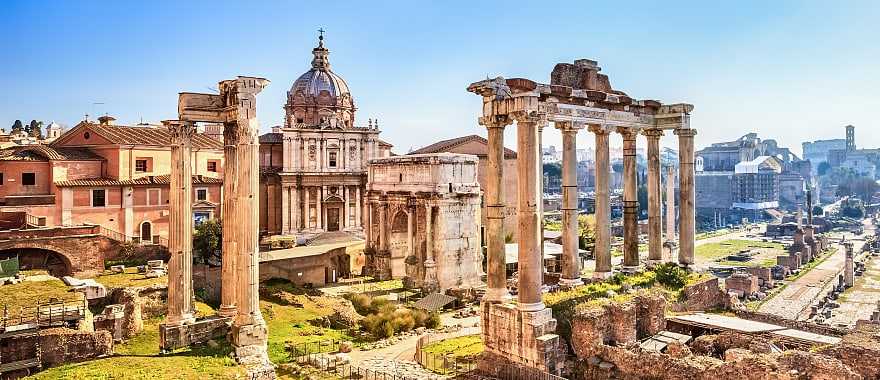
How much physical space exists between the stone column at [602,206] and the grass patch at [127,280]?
1668 cm

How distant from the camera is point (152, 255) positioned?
103 ft

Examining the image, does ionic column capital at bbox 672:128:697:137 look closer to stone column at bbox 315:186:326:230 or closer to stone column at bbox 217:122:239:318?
stone column at bbox 217:122:239:318

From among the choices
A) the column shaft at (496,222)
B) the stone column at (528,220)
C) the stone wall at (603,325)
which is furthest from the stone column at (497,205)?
the stone wall at (603,325)

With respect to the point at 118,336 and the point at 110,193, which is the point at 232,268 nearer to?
the point at 118,336

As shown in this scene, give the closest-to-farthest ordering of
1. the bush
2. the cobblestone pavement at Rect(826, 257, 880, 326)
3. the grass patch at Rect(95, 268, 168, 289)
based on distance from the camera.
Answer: the bush < the grass patch at Rect(95, 268, 168, 289) < the cobblestone pavement at Rect(826, 257, 880, 326)

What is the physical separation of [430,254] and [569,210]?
15.4 meters

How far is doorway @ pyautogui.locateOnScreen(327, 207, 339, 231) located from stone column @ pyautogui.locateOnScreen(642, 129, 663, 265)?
29.0 m

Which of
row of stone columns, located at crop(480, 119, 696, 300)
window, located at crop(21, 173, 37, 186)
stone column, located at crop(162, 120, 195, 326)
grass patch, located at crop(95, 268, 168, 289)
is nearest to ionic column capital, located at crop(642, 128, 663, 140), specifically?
row of stone columns, located at crop(480, 119, 696, 300)

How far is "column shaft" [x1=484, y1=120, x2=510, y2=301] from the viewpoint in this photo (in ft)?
50.5

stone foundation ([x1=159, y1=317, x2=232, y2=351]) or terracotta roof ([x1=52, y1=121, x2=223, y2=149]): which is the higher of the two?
terracotta roof ([x1=52, y1=121, x2=223, y2=149])

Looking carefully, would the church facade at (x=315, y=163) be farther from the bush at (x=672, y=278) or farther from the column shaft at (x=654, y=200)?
the bush at (x=672, y=278)

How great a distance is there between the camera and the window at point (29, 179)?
1253 inches

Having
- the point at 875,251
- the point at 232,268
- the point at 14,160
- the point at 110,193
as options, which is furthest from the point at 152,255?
the point at 875,251

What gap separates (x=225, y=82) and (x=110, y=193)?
70.3ft
